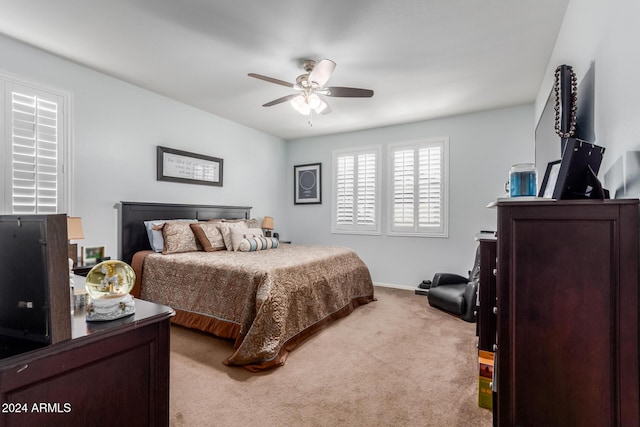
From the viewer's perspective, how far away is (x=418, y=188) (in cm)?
477

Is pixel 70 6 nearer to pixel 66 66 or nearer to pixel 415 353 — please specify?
pixel 66 66

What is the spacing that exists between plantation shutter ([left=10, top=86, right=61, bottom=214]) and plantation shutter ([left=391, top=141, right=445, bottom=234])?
4243mm

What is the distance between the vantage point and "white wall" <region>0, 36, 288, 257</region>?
3033mm

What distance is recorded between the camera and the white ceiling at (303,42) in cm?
223

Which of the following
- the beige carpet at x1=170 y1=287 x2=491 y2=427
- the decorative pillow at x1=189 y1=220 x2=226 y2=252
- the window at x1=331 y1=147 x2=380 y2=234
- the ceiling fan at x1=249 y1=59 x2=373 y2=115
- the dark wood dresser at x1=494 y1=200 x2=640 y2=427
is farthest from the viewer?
the window at x1=331 y1=147 x2=380 y2=234

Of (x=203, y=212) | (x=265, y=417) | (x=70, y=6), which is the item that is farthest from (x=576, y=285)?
(x=203, y=212)

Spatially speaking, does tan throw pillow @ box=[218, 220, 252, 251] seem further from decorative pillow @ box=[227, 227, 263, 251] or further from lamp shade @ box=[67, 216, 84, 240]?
lamp shade @ box=[67, 216, 84, 240]

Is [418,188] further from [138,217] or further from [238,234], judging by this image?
[138,217]

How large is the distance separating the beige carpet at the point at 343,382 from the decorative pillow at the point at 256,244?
3.67 ft

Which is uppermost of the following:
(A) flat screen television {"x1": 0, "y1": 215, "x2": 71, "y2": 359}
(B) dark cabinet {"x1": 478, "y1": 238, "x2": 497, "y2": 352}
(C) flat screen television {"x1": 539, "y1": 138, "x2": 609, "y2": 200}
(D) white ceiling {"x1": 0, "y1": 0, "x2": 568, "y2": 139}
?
(D) white ceiling {"x1": 0, "y1": 0, "x2": 568, "y2": 139}

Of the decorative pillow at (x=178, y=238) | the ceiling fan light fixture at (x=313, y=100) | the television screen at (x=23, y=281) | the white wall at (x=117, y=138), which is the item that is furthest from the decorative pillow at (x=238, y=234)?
the television screen at (x=23, y=281)

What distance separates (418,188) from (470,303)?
1980 millimetres

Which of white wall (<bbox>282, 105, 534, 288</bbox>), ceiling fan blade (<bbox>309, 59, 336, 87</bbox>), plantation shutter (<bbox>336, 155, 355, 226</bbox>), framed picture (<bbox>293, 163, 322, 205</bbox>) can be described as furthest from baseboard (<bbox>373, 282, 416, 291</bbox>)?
Result: ceiling fan blade (<bbox>309, 59, 336, 87</bbox>)

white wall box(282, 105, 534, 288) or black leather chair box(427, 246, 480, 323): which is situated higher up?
white wall box(282, 105, 534, 288)
